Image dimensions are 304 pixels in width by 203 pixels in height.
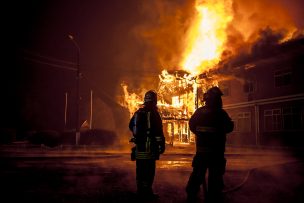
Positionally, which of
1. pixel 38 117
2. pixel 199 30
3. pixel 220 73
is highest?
pixel 199 30

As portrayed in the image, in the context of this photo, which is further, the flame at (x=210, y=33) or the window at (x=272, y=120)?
the flame at (x=210, y=33)

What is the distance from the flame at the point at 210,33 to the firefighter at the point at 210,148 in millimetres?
26488

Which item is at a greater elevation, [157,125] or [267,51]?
[267,51]

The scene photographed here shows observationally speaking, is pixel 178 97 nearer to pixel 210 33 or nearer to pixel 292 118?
pixel 210 33

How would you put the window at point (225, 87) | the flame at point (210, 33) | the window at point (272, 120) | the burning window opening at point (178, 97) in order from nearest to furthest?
the window at point (272, 120)
the burning window opening at point (178, 97)
the flame at point (210, 33)
the window at point (225, 87)

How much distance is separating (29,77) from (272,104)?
32.2m

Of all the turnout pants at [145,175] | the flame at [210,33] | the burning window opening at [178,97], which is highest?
the flame at [210,33]

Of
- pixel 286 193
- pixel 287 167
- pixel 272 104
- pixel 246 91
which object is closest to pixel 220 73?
pixel 246 91

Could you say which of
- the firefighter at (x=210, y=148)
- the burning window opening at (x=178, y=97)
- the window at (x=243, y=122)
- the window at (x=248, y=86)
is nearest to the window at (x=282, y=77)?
the window at (x=248, y=86)

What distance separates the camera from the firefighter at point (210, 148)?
552cm

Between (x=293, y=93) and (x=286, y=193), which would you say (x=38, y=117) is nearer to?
(x=293, y=93)

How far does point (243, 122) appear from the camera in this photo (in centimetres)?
3222

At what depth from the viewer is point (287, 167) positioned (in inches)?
360

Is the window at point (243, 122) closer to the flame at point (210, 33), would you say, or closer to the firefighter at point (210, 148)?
the flame at point (210, 33)
